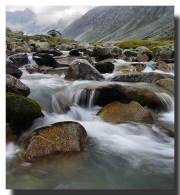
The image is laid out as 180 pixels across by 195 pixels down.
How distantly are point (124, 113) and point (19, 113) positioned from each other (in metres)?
2.84

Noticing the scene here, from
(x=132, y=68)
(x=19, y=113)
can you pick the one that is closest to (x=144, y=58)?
(x=132, y=68)

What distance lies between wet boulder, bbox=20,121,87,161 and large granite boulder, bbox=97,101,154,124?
1735 millimetres

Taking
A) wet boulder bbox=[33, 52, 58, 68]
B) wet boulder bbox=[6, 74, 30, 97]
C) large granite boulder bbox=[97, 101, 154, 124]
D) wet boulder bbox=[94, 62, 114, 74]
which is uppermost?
wet boulder bbox=[33, 52, 58, 68]

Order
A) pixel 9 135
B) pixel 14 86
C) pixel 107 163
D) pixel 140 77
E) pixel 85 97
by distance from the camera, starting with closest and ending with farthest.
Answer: pixel 107 163, pixel 9 135, pixel 14 86, pixel 85 97, pixel 140 77

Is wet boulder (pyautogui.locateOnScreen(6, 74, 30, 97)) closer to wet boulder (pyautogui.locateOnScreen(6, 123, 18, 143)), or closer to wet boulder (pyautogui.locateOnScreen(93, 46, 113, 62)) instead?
wet boulder (pyautogui.locateOnScreen(6, 123, 18, 143))

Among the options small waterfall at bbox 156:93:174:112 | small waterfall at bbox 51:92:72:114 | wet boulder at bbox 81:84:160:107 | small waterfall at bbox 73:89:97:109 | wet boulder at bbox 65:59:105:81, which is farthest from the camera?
wet boulder at bbox 65:59:105:81

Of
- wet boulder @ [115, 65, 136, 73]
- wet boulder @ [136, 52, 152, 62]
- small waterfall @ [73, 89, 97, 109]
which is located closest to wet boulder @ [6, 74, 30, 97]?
small waterfall @ [73, 89, 97, 109]

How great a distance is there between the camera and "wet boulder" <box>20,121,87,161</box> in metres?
4.38

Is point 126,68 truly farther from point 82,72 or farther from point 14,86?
point 14,86

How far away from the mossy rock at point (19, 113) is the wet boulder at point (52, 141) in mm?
540

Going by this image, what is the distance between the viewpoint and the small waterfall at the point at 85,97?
713cm

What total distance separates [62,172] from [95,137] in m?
1.44

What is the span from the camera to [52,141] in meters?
4.52

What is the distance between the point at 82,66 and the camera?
10000mm
